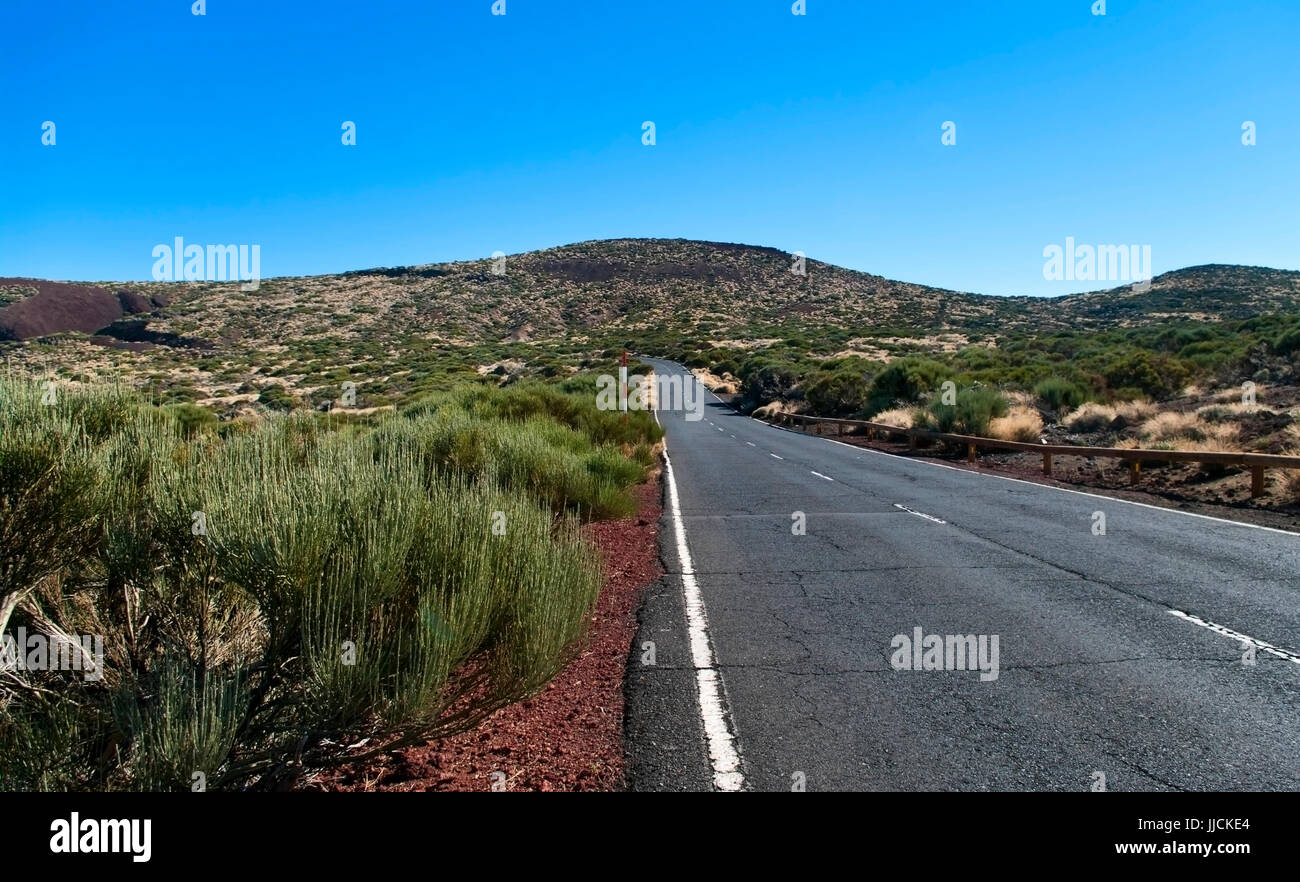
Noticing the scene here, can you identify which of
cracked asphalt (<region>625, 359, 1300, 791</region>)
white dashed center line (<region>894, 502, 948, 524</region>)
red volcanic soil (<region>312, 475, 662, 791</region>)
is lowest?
red volcanic soil (<region>312, 475, 662, 791</region>)

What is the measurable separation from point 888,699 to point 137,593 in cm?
431

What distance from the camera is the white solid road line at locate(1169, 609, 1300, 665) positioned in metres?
5.55

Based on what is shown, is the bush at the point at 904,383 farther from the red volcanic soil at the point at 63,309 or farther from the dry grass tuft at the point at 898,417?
the red volcanic soil at the point at 63,309

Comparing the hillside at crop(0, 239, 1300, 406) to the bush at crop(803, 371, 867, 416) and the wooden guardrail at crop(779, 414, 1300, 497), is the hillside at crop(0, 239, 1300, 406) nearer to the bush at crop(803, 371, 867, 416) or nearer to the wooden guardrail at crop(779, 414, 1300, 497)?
the bush at crop(803, 371, 867, 416)

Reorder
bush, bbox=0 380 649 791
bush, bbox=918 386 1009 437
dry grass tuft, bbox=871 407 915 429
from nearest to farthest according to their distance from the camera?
bush, bbox=0 380 649 791 → bush, bbox=918 386 1009 437 → dry grass tuft, bbox=871 407 915 429

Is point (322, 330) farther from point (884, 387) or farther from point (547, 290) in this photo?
point (884, 387)

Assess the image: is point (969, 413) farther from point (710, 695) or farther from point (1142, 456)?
point (710, 695)

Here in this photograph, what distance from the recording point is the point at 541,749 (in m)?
4.34

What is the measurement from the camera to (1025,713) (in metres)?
4.65

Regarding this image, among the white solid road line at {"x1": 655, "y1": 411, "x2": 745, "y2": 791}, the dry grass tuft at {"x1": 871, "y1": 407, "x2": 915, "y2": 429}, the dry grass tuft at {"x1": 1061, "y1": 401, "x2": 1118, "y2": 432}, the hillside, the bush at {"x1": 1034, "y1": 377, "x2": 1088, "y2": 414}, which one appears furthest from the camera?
the hillside

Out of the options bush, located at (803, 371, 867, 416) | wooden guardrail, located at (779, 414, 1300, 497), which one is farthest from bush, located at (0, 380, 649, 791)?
bush, located at (803, 371, 867, 416)

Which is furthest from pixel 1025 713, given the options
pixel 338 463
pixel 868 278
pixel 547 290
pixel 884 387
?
pixel 868 278

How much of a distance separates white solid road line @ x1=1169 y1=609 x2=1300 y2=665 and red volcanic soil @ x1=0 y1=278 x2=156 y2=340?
62556 millimetres
